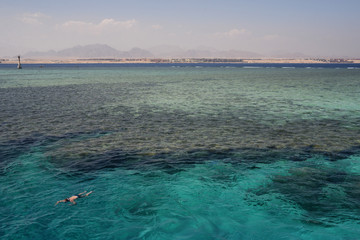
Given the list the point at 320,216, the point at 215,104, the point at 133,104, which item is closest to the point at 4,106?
the point at 133,104

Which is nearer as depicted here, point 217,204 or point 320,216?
point 320,216

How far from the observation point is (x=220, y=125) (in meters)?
25.2

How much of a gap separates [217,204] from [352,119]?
21281 millimetres

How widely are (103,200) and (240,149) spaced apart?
931 cm

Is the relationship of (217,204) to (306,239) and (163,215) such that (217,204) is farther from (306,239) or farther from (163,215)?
(306,239)

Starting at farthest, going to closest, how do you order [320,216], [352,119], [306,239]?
1. [352,119]
2. [320,216]
3. [306,239]

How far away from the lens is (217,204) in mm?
12336

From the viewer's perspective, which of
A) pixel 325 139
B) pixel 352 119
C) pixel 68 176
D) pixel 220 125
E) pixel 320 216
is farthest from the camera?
pixel 352 119

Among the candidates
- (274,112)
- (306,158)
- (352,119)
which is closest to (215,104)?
(274,112)

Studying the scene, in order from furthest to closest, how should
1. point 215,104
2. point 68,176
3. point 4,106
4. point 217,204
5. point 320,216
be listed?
point 215,104
point 4,106
point 68,176
point 217,204
point 320,216

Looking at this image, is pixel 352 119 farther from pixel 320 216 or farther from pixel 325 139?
pixel 320 216

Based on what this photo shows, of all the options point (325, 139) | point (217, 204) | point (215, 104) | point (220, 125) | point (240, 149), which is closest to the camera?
point (217, 204)

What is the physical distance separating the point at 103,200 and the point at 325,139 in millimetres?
15674

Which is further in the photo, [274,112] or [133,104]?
[133,104]
